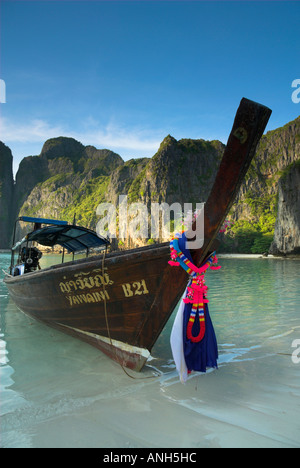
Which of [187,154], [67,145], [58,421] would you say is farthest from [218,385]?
[67,145]

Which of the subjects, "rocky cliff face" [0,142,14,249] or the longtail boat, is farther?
"rocky cliff face" [0,142,14,249]

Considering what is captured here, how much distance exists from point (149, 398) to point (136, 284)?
1316mm

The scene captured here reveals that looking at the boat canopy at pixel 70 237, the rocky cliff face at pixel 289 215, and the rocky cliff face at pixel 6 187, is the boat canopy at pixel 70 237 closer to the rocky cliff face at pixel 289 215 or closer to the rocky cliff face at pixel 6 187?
the rocky cliff face at pixel 289 215

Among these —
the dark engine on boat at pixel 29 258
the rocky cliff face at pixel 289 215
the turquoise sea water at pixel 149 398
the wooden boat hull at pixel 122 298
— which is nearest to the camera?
the turquoise sea water at pixel 149 398

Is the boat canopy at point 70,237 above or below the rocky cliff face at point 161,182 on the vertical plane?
below

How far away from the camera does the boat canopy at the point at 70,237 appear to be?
22.8 feet

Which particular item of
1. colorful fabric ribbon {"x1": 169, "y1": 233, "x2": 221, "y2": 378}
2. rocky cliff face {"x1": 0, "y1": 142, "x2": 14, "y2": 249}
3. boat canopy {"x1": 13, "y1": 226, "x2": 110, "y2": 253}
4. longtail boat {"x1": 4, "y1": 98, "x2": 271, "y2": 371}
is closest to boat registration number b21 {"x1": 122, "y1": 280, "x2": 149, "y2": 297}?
longtail boat {"x1": 4, "y1": 98, "x2": 271, "y2": 371}

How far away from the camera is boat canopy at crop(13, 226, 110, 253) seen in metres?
6.95

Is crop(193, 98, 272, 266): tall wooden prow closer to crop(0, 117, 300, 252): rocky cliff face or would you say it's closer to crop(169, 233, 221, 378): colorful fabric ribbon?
crop(169, 233, 221, 378): colorful fabric ribbon

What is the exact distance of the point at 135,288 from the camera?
3799 millimetres

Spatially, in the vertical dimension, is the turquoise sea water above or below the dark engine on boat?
below

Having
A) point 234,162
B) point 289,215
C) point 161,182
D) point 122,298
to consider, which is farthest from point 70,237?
point 161,182

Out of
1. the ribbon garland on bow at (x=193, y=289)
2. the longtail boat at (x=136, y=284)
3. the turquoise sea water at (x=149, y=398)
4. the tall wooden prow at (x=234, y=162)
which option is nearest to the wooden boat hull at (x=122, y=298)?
the longtail boat at (x=136, y=284)
